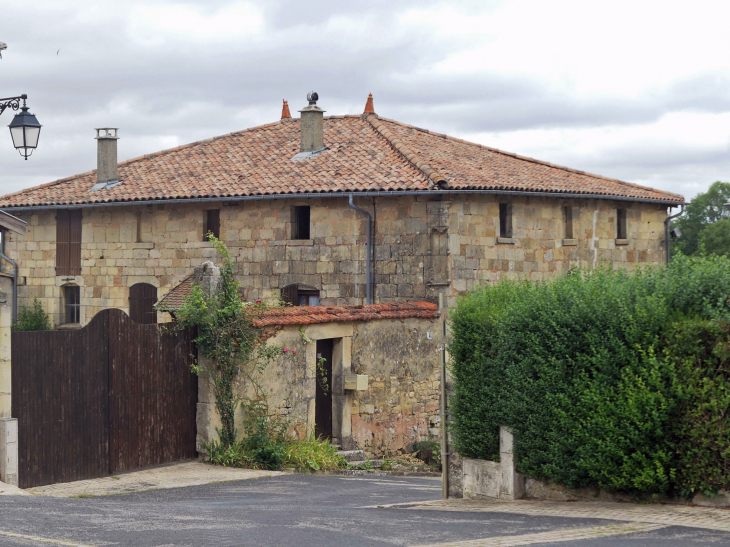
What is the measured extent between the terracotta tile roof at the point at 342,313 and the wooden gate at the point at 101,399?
157 cm

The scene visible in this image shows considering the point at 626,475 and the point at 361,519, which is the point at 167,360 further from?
the point at 626,475

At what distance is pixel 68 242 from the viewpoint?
1031 inches

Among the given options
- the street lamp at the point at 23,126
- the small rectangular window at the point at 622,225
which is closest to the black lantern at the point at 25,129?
the street lamp at the point at 23,126

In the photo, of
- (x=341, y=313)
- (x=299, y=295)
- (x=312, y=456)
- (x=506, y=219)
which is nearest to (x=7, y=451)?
(x=312, y=456)

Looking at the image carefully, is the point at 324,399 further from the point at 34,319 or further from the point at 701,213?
the point at 701,213

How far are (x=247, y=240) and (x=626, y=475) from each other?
15.3 meters

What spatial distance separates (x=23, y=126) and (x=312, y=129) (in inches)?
432

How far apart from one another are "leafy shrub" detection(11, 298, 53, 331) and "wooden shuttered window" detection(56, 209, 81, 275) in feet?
4.00

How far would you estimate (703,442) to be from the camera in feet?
30.9

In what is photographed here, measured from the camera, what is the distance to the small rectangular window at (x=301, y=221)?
23516 mm

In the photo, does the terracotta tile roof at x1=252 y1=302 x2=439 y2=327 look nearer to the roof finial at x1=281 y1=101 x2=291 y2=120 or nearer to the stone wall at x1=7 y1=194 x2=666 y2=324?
the stone wall at x1=7 y1=194 x2=666 y2=324

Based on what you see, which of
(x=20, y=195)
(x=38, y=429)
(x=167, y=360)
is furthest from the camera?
(x=20, y=195)

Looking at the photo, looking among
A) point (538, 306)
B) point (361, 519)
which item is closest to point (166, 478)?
point (361, 519)

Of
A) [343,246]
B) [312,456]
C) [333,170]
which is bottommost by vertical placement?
[312,456]
